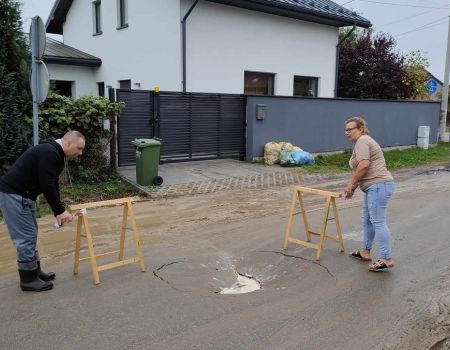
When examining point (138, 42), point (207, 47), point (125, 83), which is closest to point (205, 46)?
point (207, 47)

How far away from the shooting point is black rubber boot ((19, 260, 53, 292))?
14.9 feet

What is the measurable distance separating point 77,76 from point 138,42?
12.2ft

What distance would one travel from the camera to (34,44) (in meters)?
7.06

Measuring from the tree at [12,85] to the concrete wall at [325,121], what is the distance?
6601 millimetres

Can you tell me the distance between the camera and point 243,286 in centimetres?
477

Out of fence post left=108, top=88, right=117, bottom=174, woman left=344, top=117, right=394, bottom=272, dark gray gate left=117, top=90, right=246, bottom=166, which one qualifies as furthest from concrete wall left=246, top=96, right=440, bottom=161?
woman left=344, top=117, right=394, bottom=272

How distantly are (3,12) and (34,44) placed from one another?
6.44ft

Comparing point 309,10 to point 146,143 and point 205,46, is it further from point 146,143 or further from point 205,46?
point 146,143

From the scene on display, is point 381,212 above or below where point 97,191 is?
above

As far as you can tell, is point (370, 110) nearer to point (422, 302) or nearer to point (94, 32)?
point (94, 32)

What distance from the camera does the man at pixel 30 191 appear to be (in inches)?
173

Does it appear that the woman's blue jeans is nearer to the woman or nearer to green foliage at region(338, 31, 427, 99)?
the woman

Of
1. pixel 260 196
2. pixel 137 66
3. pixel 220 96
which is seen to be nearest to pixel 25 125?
pixel 260 196

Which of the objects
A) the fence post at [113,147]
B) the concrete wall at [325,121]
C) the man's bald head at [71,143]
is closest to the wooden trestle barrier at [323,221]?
the man's bald head at [71,143]
